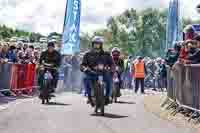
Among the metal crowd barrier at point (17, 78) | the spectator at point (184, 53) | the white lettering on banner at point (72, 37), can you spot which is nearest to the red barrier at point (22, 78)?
the metal crowd barrier at point (17, 78)

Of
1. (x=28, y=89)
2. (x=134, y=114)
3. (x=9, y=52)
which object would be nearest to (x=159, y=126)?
(x=134, y=114)

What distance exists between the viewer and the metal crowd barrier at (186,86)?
14289 mm

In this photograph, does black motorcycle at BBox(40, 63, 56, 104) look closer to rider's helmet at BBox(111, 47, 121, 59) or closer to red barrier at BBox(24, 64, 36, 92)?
rider's helmet at BBox(111, 47, 121, 59)

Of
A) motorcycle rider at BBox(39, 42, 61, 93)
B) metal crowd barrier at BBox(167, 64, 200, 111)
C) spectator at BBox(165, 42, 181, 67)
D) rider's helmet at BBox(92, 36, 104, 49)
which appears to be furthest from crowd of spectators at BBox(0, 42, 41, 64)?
metal crowd barrier at BBox(167, 64, 200, 111)

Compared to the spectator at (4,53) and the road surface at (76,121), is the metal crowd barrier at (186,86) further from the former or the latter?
the spectator at (4,53)

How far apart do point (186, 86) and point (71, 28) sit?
13356 millimetres

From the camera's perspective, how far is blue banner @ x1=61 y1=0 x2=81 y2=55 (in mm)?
28047

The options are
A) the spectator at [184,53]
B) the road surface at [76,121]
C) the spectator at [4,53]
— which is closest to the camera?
the road surface at [76,121]

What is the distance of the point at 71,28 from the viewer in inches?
1106

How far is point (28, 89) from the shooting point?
25.2m

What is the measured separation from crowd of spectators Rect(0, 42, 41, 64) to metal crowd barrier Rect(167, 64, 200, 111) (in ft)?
21.8

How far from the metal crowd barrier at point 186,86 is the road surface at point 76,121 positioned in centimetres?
85

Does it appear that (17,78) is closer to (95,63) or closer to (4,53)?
(4,53)

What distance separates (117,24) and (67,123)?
3253 inches
